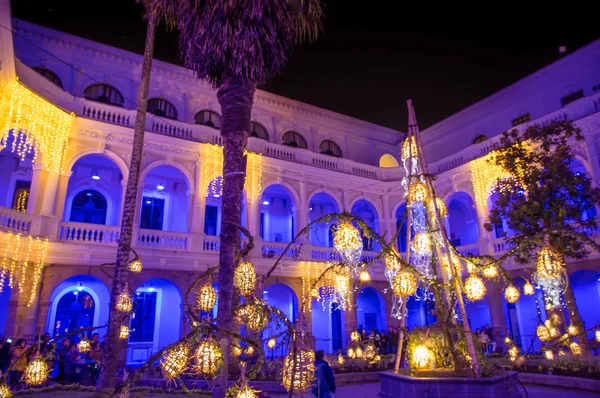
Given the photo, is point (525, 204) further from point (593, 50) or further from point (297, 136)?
point (297, 136)

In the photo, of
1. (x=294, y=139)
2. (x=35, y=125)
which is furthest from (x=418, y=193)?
(x=294, y=139)

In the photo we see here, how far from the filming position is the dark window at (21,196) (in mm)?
16328

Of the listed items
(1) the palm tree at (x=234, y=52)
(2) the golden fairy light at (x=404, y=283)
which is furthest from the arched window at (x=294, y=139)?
(2) the golden fairy light at (x=404, y=283)

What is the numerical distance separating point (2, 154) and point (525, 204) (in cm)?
2035

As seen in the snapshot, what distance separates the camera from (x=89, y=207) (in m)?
18.3

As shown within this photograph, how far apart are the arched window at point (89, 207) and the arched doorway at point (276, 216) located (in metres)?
7.88

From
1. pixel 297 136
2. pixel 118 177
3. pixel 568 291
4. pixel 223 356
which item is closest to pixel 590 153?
pixel 568 291

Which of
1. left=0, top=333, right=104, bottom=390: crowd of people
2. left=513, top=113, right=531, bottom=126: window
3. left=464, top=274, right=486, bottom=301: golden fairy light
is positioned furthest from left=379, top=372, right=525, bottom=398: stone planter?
left=513, top=113, right=531, bottom=126: window

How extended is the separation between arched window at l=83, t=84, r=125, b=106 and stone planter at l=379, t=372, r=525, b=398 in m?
17.6

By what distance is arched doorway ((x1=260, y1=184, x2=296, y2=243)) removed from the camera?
2195 centimetres

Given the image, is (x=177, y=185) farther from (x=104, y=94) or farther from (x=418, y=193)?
(x=418, y=193)

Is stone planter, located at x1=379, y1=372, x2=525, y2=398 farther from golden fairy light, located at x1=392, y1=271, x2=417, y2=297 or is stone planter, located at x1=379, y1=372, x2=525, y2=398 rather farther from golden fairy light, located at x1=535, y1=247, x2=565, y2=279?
golden fairy light, located at x1=535, y1=247, x2=565, y2=279

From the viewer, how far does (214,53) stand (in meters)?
7.99

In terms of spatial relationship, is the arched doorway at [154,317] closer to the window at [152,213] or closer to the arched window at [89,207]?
the window at [152,213]
